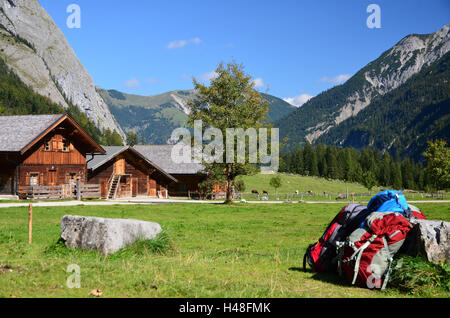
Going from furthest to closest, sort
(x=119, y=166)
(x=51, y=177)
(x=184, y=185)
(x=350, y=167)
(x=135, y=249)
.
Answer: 1. (x=350, y=167)
2. (x=184, y=185)
3. (x=119, y=166)
4. (x=51, y=177)
5. (x=135, y=249)

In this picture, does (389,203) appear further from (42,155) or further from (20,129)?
(20,129)

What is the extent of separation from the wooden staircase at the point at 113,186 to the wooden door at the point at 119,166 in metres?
0.72

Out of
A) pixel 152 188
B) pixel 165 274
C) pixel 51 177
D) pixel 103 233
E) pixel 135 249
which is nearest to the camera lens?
pixel 165 274

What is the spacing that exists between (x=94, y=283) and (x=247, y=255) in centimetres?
465

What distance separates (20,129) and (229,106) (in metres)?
19.3

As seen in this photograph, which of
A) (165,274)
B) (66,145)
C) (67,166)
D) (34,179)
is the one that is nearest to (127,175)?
(67,166)

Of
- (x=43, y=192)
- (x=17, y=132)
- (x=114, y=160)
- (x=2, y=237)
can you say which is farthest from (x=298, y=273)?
(x=114, y=160)

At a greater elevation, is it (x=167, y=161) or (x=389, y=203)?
(x=167, y=161)

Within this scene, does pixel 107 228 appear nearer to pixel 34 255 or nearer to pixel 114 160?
pixel 34 255

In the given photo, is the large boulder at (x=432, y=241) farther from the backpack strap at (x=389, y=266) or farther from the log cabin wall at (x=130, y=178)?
the log cabin wall at (x=130, y=178)

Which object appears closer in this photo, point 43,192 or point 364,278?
point 364,278

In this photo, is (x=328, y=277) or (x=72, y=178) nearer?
(x=328, y=277)

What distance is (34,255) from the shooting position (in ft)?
31.2

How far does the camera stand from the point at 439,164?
64688 millimetres
